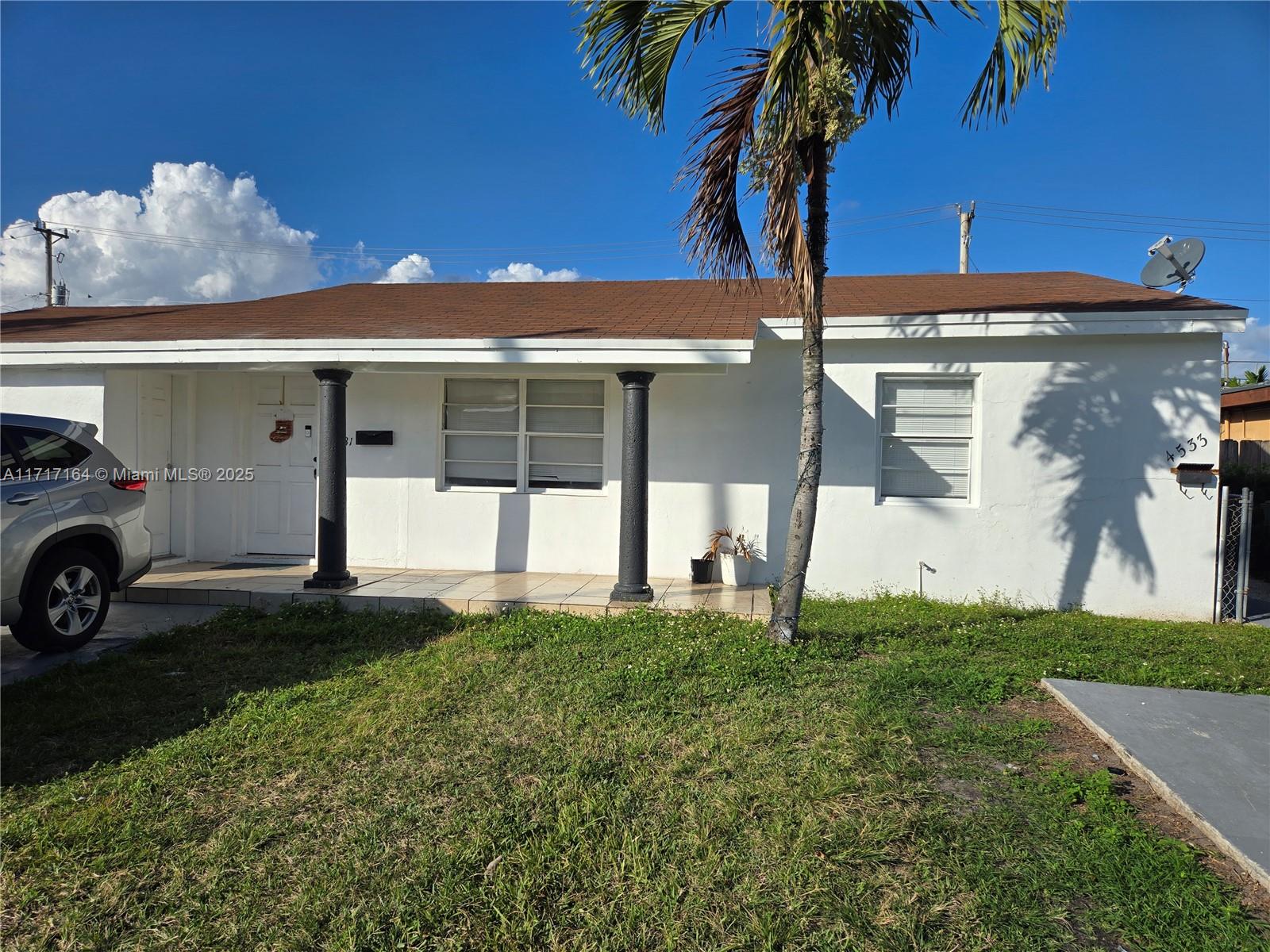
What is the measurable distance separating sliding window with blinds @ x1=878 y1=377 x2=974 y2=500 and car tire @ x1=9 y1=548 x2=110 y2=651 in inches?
281

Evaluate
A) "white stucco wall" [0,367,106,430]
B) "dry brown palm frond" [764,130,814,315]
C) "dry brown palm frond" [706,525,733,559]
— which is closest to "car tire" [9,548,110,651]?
"white stucco wall" [0,367,106,430]

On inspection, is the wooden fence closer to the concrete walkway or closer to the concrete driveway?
the concrete walkway

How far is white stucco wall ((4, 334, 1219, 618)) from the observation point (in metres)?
7.36

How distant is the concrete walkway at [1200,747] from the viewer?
3.10 m

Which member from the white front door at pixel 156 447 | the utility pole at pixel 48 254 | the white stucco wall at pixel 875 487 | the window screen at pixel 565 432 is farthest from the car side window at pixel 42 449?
the utility pole at pixel 48 254

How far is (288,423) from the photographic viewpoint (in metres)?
8.72

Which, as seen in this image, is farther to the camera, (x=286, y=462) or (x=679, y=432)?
(x=286, y=462)

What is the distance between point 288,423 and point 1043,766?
821 centimetres

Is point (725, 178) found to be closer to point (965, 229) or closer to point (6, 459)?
point (6, 459)

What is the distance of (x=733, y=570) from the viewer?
7715 mm

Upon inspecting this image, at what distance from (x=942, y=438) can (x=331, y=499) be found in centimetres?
628

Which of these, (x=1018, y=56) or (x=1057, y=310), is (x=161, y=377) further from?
(x=1057, y=310)

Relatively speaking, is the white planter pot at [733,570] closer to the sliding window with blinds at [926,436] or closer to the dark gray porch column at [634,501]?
the dark gray porch column at [634,501]

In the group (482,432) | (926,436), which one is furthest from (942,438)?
(482,432)
